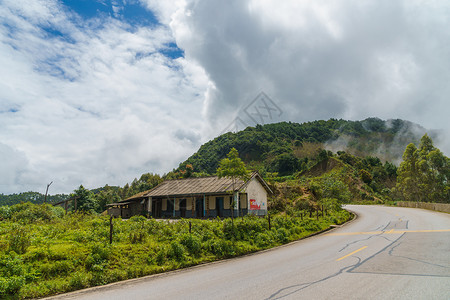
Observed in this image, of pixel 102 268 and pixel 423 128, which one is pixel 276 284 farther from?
pixel 423 128

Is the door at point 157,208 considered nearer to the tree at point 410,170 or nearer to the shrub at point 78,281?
the shrub at point 78,281

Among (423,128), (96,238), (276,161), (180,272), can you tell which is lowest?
(180,272)

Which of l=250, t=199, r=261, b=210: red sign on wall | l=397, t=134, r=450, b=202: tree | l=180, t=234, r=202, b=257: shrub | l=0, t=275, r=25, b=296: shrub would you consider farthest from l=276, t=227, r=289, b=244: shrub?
l=397, t=134, r=450, b=202: tree

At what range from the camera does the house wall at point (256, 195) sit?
29391 mm

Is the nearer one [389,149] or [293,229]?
[293,229]

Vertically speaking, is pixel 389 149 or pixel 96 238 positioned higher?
pixel 389 149

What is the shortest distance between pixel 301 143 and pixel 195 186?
99547 mm

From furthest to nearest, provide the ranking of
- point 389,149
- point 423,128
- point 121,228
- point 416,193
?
point 423,128 → point 389,149 → point 416,193 → point 121,228

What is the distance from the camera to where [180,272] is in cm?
999

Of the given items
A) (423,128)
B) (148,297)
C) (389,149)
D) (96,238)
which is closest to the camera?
(148,297)

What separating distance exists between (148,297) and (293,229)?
13367mm

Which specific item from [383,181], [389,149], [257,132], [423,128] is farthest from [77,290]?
[423,128]

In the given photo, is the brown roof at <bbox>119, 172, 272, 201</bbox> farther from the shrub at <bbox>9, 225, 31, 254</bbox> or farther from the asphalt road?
the shrub at <bbox>9, 225, 31, 254</bbox>

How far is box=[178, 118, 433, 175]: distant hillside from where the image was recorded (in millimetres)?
101688
